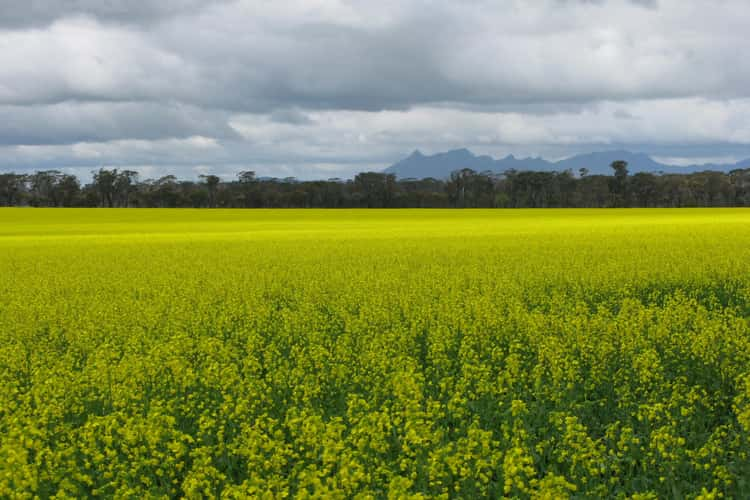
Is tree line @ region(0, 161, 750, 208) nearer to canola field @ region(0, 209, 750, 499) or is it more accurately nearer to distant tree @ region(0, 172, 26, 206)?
distant tree @ region(0, 172, 26, 206)

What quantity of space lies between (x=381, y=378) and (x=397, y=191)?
4178 inches

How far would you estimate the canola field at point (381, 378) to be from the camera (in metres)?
6.05

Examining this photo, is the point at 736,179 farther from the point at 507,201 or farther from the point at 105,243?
the point at 105,243

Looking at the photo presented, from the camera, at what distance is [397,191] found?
375 feet

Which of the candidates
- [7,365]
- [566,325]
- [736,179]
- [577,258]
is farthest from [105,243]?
[736,179]

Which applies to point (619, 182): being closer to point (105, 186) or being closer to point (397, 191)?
point (397, 191)

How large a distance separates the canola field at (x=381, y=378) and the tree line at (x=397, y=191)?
88613 millimetres

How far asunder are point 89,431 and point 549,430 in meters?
4.86

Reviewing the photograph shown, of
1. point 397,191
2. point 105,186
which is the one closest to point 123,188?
point 105,186

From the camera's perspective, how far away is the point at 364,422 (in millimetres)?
6406

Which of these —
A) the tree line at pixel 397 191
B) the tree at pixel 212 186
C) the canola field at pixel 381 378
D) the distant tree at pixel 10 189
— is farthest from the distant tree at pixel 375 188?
the canola field at pixel 381 378

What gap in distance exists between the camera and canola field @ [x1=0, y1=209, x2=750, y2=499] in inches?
238

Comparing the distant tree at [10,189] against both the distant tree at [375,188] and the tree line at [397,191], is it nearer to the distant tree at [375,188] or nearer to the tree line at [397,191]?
the tree line at [397,191]

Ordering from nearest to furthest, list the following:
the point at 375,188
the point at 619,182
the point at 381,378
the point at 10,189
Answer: the point at 381,378, the point at 10,189, the point at 375,188, the point at 619,182
